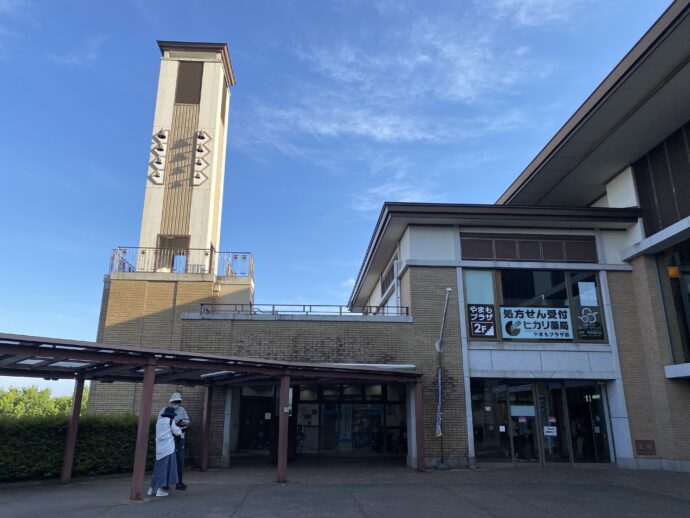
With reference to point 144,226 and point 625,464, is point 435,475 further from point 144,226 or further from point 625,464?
point 144,226

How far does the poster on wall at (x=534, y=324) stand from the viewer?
1609 centimetres

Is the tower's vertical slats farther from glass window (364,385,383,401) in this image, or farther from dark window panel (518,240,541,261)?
dark window panel (518,240,541,261)

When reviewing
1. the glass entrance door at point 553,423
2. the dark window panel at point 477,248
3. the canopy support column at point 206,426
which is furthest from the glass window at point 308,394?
the glass entrance door at point 553,423

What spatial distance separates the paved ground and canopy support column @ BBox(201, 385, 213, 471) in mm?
547

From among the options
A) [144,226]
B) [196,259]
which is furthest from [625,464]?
[144,226]

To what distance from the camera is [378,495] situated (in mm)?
10172

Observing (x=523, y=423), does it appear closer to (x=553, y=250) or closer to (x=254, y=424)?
(x=553, y=250)

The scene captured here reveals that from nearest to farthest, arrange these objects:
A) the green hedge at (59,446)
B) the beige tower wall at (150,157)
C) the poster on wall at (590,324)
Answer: the green hedge at (59,446) < the poster on wall at (590,324) < the beige tower wall at (150,157)

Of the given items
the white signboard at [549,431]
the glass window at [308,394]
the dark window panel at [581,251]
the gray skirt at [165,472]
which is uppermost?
the dark window panel at [581,251]

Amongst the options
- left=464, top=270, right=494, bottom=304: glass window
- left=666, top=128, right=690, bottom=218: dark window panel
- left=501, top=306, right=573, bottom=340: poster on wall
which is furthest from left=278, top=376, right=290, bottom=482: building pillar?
left=666, top=128, right=690, bottom=218: dark window panel

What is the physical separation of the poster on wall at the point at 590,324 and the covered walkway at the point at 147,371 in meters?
5.58

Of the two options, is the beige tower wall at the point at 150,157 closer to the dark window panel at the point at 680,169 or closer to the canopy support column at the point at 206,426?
the canopy support column at the point at 206,426

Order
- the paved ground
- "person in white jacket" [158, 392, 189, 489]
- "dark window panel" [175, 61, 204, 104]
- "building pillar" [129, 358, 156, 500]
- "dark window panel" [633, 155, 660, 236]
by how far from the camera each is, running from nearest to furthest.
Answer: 1. the paved ground
2. "building pillar" [129, 358, 156, 500]
3. "person in white jacket" [158, 392, 189, 489]
4. "dark window panel" [633, 155, 660, 236]
5. "dark window panel" [175, 61, 204, 104]

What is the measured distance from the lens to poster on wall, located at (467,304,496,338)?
1606 cm
